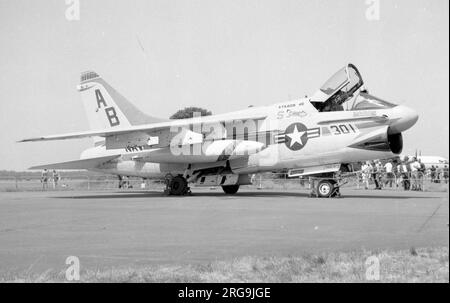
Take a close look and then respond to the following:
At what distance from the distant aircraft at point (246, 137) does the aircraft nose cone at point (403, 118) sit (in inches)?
1.2

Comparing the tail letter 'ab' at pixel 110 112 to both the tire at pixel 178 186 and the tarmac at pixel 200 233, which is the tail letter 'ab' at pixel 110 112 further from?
the tarmac at pixel 200 233

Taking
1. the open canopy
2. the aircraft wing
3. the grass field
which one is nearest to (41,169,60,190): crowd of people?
the aircraft wing

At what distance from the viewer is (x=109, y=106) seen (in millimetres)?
23844

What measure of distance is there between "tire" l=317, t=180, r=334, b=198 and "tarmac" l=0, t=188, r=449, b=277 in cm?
455

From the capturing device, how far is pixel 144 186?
3881 cm

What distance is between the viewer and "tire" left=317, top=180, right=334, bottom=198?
1898 cm

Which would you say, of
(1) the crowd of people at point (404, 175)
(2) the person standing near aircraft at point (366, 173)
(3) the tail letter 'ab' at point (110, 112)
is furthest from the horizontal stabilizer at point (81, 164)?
(1) the crowd of people at point (404, 175)

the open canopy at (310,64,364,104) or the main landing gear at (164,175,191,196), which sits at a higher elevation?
the open canopy at (310,64,364,104)

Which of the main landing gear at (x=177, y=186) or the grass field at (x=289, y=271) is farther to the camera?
the main landing gear at (x=177, y=186)

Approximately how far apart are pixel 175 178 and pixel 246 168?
3.28 meters

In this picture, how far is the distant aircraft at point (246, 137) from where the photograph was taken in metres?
18.1

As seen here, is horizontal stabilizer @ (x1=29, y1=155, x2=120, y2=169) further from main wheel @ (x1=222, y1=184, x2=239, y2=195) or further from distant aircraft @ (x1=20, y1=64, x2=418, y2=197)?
main wheel @ (x1=222, y1=184, x2=239, y2=195)
